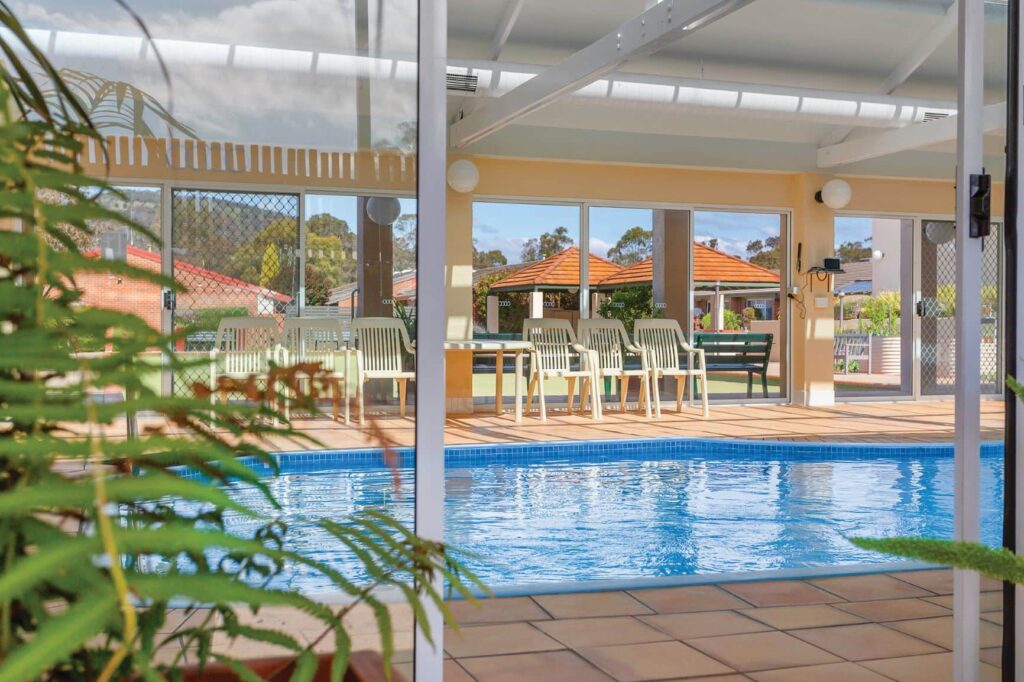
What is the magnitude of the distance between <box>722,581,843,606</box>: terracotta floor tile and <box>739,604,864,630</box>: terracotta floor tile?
0.06 meters

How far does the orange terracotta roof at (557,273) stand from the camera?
10.4 metres

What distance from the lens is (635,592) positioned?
10.5ft

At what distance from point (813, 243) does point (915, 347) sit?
1.96 m

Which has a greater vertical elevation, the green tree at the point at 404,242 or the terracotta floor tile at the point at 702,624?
the green tree at the point at 404,242

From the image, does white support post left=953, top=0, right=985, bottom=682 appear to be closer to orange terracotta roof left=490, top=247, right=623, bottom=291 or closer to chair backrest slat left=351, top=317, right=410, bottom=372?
chair backrest slat left=351, top=317, right=410, bottom=372

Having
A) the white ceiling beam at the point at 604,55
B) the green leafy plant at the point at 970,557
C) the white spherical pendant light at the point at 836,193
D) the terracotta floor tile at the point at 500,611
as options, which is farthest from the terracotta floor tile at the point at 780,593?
the white spherical pendant light at the point at 836,193

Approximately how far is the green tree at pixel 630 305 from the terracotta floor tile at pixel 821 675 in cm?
826

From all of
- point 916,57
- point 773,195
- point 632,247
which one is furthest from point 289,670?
point 773,195

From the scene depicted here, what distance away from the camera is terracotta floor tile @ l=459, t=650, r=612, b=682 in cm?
236

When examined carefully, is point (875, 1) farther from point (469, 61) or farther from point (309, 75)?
point (309, 75)

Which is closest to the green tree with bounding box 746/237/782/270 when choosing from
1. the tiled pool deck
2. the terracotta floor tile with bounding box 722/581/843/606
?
the tiled pool deck

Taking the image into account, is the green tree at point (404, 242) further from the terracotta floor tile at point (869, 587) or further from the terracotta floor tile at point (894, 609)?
the terracotta floor tile at point (869, 587)

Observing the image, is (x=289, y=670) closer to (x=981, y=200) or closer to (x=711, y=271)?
(x=981, y=200)

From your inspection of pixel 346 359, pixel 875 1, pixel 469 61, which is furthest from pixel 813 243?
pixel 346 359
